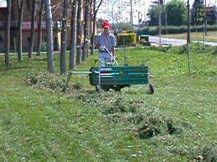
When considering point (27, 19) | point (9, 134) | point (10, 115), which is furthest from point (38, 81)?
point (27, 19)

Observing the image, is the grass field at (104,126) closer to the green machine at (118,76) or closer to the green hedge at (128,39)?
the green machine at (118,76)

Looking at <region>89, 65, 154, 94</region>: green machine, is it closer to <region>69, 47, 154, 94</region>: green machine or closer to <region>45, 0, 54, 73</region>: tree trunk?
<region>69, 47, 154, 94</region>: green machine

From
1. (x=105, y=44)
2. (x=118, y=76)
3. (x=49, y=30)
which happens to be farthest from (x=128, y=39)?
(x=118, y=76)

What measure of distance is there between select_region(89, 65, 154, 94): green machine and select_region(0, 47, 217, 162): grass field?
0.42 m

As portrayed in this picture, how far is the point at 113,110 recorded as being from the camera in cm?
1330

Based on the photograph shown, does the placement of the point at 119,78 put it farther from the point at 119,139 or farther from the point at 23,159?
the point at 23,159

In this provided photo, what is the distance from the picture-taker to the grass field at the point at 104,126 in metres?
9.54

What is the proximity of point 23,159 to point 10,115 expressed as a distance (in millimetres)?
4522

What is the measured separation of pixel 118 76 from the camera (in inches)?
698

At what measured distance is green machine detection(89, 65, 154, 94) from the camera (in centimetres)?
1770

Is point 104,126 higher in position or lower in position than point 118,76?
lower

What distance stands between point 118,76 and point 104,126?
606 centimetres

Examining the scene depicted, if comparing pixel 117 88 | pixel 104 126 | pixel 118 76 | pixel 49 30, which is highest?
pixel 49 30

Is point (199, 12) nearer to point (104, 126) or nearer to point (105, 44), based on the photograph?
point (105, 44)
